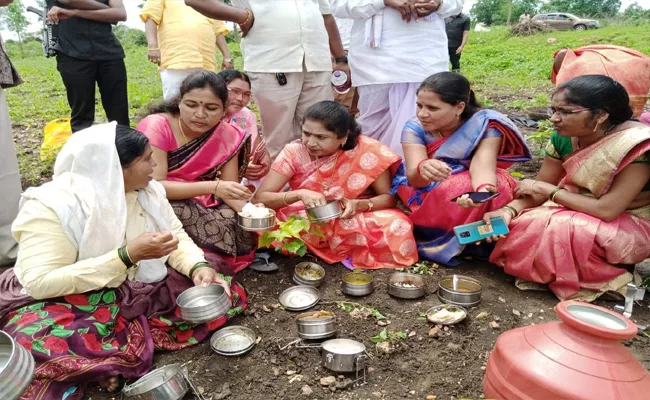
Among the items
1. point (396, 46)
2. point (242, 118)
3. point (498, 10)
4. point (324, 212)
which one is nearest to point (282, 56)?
point (242, 118)

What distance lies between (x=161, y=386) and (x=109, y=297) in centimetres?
62

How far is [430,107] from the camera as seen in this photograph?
3.41 metres

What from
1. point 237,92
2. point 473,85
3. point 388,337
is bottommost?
point 473,85

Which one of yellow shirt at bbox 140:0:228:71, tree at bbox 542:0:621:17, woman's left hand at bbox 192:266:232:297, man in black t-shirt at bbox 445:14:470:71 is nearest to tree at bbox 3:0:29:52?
man in black t-shirt at bbox 445:14:470:71

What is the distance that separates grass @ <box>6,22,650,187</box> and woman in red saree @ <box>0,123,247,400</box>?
1.67 meters

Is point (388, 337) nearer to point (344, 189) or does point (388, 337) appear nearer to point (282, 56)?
point (344, 189)

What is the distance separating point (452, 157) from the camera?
139 inches

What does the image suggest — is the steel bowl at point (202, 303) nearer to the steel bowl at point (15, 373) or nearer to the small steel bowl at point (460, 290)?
the steel bowl at point (15, 373)

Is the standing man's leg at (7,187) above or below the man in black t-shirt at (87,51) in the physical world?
below

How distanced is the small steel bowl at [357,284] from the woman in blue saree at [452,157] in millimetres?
616

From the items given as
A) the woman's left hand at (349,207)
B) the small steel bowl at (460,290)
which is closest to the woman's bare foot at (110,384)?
the woman's left hand at (349,207)

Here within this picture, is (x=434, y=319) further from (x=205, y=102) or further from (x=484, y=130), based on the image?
(x=205, y=102)

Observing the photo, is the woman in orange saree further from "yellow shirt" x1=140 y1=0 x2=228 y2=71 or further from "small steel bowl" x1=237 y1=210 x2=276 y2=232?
"yellow shirt" x1=140 y1=0 x2=228 y2=71

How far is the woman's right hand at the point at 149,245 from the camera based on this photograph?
2.36m
